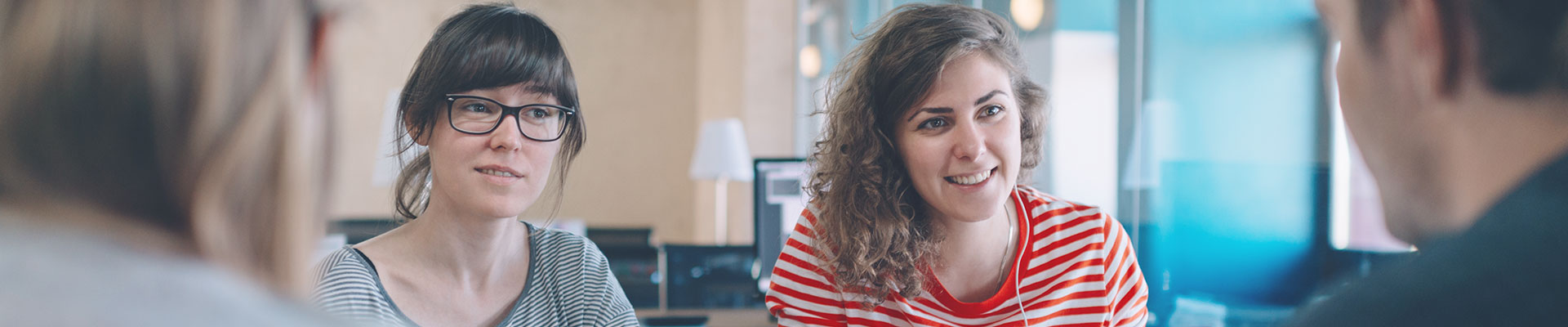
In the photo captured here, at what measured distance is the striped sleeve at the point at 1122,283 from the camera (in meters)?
1.57

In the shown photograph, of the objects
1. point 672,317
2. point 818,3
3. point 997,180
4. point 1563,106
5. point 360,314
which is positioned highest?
point 818,3

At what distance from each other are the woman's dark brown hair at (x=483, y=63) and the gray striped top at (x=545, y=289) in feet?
0.62

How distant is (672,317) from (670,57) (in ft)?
21.0

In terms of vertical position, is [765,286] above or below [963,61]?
below

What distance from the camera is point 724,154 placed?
5430 millimetres

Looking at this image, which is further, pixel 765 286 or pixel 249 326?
pixel 765 286

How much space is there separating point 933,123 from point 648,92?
7.43 metres

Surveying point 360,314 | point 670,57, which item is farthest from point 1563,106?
point 670,57

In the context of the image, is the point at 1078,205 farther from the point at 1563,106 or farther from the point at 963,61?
the point at 1563,106

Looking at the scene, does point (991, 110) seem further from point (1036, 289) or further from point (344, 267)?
point (344, 267)

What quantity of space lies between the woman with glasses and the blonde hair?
790mm

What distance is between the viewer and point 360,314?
4.13 feet

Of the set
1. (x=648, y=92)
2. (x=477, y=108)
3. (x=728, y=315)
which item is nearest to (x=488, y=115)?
(x=477, y=108)

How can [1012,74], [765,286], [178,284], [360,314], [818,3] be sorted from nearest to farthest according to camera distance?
[178,284], [360,314], [1012,74], [765,286], [818,3]
